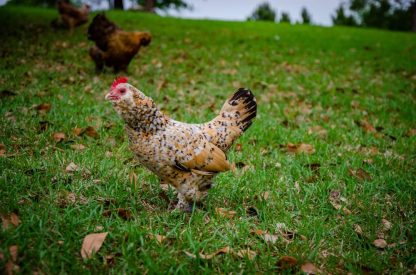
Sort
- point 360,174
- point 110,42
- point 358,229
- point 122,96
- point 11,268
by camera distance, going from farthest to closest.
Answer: point 110,42 → point 360,174 → point 358,229 → point 122,96 → point 11,268

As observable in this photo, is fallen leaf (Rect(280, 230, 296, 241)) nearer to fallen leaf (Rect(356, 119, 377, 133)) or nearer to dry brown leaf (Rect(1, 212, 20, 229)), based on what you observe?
dry brown leaf (Rect(1, 212, 20, 229))

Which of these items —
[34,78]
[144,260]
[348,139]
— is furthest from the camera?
[34,78]

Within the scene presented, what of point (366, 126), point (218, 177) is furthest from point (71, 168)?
point (366, 126)

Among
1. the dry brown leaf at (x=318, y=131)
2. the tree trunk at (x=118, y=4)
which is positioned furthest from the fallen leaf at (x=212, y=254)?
the tree trunk at (x=118, y=4)

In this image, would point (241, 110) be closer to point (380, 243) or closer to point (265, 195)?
point (265, 195)

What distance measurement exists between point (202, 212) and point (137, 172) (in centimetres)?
103

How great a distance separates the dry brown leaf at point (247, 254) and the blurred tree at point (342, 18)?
124 ft

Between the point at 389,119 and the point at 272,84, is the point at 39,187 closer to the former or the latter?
the point at 389,119

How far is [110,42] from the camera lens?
7.54m

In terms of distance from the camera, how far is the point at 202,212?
310 centimetres

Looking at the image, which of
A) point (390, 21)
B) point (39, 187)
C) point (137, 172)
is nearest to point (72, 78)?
point (137, 172)

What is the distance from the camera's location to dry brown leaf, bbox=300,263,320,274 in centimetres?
249

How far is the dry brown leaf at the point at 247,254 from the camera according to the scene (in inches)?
102

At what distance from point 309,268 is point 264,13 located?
41.3 metres
